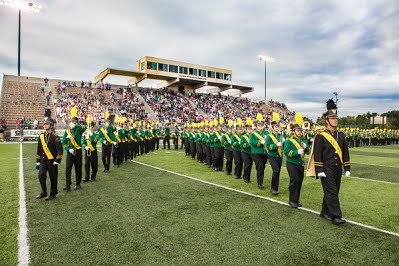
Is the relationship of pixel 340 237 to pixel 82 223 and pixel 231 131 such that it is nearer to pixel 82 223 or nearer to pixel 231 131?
pixel 82 223

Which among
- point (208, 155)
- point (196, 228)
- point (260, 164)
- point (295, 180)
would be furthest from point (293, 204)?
point (208, 155)

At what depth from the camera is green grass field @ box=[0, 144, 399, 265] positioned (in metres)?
3.63

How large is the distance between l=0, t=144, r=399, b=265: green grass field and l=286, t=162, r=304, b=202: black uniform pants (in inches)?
14.7

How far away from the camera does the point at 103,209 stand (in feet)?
18.7

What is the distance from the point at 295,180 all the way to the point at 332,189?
3.54 ft

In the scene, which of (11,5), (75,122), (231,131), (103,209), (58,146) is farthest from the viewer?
(11,5)

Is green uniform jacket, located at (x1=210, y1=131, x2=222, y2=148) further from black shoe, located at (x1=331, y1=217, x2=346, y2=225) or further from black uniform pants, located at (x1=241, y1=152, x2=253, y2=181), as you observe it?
black shoe, located at (x1=331, y1=217, x2=346, y2=225)

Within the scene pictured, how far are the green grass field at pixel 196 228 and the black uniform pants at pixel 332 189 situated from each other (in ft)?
0.90

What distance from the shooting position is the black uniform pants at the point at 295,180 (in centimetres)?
596

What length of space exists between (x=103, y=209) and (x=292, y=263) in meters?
3.81

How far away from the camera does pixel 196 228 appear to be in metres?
4.62

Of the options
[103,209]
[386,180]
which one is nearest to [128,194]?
[103,209]

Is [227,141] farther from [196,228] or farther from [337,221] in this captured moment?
[196,228]

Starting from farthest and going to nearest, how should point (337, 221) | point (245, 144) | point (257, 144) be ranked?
point (245, 144) < point (257, 144) < point (337, 221)
